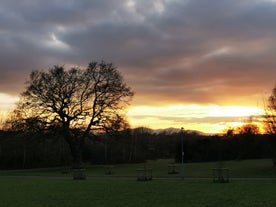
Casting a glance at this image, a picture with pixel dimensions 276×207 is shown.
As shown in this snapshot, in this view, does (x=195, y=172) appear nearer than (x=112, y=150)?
Yes

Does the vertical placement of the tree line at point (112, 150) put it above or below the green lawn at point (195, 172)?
above

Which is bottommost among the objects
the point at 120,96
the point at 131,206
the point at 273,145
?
the point at 131,206

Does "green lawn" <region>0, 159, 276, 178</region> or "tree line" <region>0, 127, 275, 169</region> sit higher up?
"tree line" <region>0, 127, 275, 169</region>

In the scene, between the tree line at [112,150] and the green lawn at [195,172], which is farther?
the tree line at [112,150]

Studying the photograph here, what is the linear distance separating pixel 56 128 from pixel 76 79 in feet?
24.0

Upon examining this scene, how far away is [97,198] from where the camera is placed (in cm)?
2148

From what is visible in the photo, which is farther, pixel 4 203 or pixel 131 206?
pixel 4 203

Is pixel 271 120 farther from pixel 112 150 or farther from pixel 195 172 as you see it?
pixel 112 150

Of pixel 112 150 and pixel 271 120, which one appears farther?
pixel 112 150

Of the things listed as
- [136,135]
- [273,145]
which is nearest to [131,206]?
[273,145]

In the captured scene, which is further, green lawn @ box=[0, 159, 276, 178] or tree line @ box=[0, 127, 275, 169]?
tree line @ box=[0, 127, 275, 169]

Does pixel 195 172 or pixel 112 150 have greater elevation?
pixel 112 150

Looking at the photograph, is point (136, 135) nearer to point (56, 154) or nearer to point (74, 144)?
point (56, 154)

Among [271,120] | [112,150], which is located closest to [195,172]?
[271,120]
